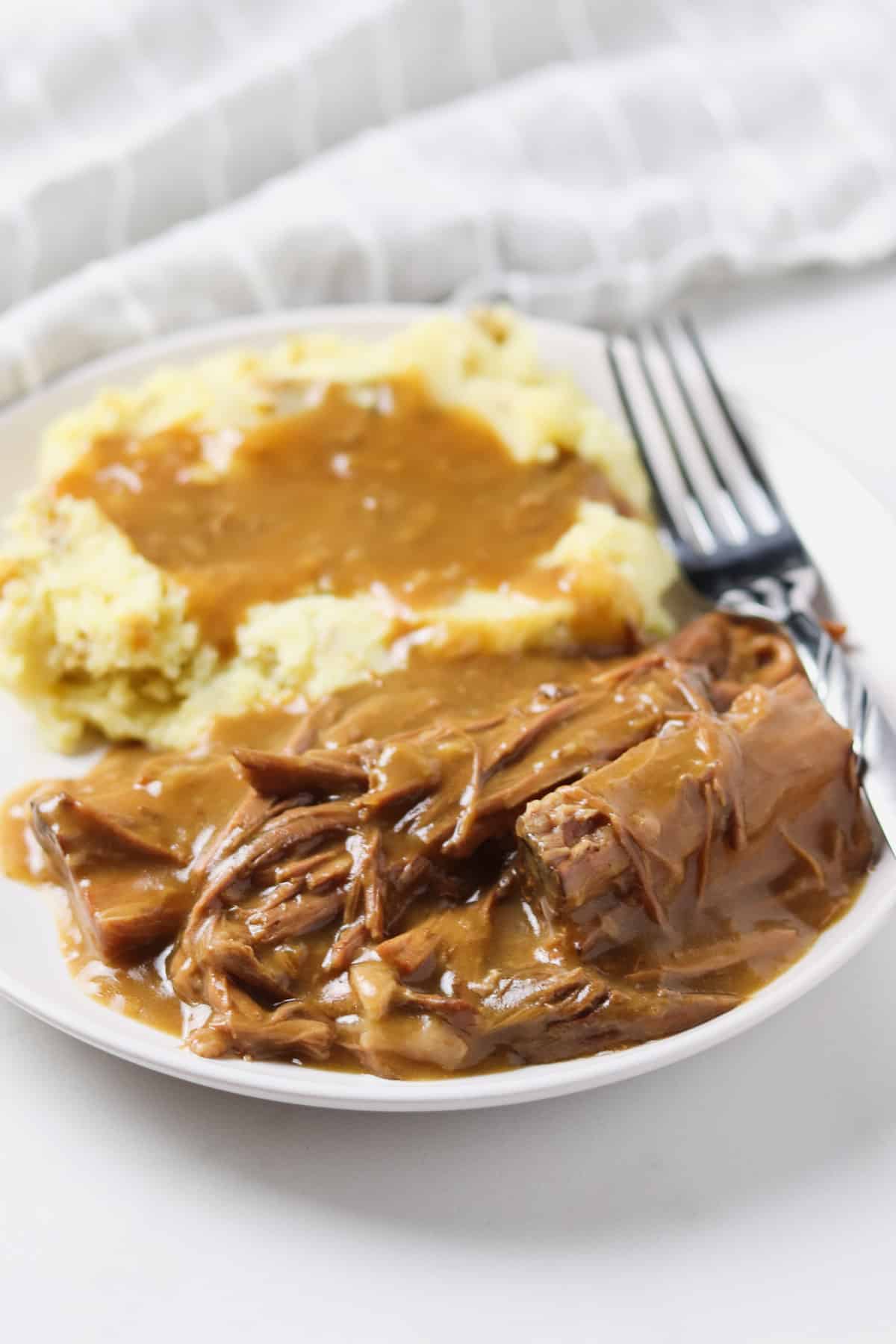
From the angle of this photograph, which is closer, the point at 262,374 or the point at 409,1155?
the point at 409,1155

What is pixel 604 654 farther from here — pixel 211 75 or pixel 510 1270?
pixel 211 75

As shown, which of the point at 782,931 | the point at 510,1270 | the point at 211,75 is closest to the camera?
the point at 510,1270

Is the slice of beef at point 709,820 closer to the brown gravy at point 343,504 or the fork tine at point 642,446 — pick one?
the brown gravy at point 343,504

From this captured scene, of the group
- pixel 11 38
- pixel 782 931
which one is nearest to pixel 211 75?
pixel 11 38

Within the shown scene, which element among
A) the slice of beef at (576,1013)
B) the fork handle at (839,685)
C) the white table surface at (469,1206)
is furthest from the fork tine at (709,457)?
the slice of beef at (576,1013)

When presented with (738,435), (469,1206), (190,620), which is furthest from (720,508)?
(469,1206)

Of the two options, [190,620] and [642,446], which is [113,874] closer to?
[190,620]

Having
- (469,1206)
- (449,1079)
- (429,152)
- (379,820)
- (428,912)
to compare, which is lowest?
(469,1206)
